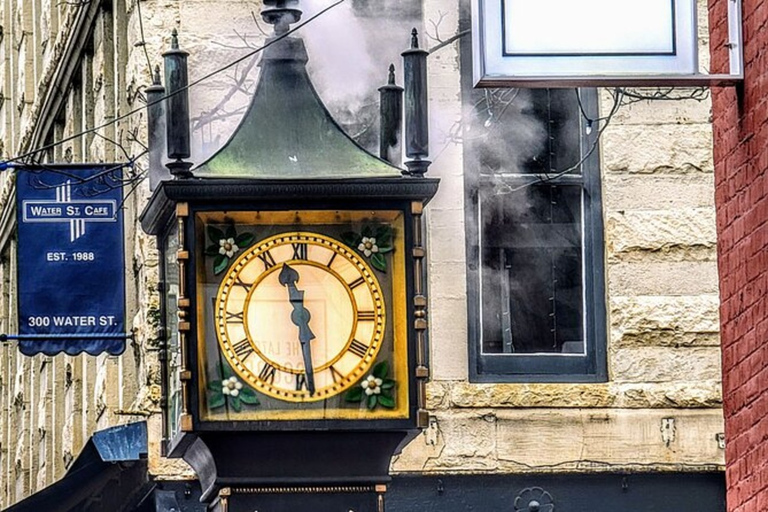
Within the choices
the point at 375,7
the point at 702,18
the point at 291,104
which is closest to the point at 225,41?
the point at 375,7

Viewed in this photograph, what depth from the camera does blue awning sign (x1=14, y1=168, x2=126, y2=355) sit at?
14797 mm

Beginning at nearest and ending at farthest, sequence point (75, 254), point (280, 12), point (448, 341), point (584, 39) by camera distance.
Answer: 1. point (584, 39)
2. point (280, 12)
3. point (448, 341)
4. point (75, 254)

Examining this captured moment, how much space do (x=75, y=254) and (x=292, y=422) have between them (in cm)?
687

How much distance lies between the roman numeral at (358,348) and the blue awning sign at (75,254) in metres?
6.54

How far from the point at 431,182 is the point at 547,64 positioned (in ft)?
2.56

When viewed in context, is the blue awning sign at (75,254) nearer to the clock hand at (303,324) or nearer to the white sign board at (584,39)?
the clock hand at (303,324)

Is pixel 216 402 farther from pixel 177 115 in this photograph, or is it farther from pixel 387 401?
pixel 177 115

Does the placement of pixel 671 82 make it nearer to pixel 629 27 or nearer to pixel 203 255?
pixel 629 27

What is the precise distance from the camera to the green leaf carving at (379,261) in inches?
333

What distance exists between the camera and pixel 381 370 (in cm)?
836

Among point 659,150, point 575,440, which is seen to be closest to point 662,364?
point 575,440

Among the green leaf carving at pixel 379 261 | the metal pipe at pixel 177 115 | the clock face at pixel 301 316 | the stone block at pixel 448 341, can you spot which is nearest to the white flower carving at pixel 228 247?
the clock face at pixel 301 316

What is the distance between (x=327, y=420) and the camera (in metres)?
8.25

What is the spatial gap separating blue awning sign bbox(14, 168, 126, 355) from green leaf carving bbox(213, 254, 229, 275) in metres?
6.35
